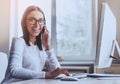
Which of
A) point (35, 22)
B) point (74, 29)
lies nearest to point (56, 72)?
point (35, 22)

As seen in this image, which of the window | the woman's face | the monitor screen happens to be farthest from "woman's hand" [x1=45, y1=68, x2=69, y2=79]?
the window

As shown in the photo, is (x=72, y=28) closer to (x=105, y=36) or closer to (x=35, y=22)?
(x=35, y=22)

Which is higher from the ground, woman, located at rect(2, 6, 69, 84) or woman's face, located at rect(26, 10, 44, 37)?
woman's face, located at rect(26, 10, 44, 37)

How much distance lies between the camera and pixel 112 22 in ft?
6.33

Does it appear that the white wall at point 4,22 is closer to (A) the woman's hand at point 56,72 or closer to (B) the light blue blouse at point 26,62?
(B) the light blue blouse at point 26,62

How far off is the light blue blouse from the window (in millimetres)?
1310

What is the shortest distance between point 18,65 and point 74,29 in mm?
1859

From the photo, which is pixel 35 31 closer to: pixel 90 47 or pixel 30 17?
pixel 30 17

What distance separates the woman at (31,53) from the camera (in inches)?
86.0

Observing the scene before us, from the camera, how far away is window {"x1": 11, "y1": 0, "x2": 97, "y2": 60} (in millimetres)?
3924

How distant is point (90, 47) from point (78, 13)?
0.54m

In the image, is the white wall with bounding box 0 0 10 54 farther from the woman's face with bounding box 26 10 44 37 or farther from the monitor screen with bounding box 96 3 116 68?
the monitor screen with bounding box 96 3 116 68

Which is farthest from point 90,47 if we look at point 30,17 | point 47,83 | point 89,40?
point 47,83

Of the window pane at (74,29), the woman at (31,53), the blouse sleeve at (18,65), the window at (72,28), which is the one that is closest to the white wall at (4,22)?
the woman at (31,53)
